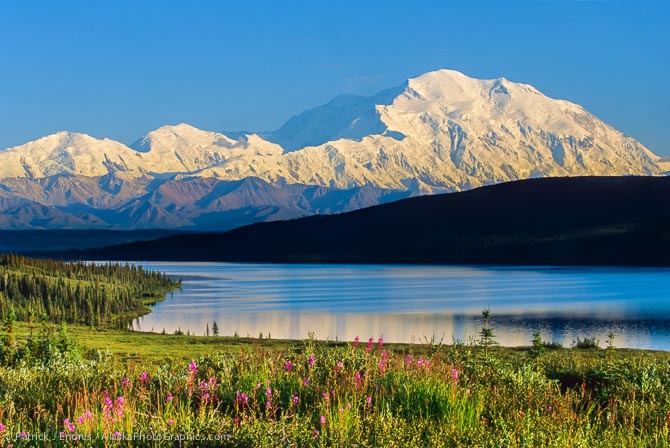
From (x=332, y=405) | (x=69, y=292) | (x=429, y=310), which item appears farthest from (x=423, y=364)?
(x=69, y=292)

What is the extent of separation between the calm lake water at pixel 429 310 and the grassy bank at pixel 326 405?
39.3 meters

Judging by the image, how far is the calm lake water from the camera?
86812mm

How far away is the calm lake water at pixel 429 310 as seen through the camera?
86.8 meters

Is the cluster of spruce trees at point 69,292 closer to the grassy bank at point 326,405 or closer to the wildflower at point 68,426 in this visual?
the grassy bank at point 326,405

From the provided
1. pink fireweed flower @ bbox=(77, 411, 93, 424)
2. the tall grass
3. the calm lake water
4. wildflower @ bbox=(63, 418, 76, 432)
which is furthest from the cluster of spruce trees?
wildflower @ bbox=(63, 418, 76, 432)

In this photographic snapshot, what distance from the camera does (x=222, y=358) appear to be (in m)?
19.4

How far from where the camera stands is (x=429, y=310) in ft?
374

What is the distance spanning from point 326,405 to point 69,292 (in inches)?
A: 4871

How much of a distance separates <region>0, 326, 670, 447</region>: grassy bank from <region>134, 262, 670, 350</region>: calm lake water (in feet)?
129

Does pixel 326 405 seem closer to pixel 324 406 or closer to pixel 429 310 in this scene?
pixel 324 406

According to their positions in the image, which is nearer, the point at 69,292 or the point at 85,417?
the point at 85,417

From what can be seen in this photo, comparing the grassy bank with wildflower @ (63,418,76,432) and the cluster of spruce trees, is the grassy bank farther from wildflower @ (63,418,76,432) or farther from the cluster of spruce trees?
the cluster of spruce trees

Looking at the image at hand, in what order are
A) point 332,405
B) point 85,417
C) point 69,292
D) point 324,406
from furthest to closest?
point 69,292 → point 332,405 → point 324,406 → point 85,417

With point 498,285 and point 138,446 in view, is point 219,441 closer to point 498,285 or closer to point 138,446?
point 138,446
